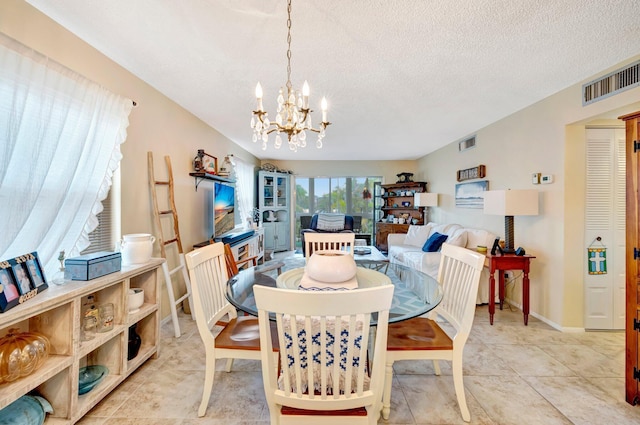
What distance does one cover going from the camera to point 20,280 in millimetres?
1344

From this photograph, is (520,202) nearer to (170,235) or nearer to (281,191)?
(170,235)

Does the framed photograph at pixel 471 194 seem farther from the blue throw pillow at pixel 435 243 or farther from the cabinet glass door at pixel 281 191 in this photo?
the cabinet glass door at pixel 281 191

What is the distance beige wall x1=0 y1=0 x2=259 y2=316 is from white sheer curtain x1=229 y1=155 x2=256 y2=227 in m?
0.99

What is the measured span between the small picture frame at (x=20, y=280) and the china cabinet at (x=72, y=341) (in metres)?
0.03

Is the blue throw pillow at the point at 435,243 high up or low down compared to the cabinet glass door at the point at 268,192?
down

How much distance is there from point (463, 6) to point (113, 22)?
212cm

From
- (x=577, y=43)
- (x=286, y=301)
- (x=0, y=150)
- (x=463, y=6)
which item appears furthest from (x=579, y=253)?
(x=0, y=150)

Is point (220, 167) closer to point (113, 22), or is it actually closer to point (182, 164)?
point (182, 164)

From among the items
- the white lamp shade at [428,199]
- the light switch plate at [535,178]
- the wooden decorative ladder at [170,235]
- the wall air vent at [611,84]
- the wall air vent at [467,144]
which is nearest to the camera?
the wall air vent at [611,84]

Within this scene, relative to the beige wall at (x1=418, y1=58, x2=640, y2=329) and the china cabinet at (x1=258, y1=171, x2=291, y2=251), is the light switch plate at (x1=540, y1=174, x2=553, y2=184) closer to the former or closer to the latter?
the beige wall at (x1=418, y1=58, x2=640, y2=329)

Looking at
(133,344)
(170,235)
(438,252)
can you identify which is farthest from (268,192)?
(133,344)

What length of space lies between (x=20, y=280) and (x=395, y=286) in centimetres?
215

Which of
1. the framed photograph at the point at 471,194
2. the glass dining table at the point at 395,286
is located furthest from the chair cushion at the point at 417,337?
the framed photograph at the point at 471,194

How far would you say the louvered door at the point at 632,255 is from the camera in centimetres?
167
